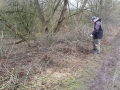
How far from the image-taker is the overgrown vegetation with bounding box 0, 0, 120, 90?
6164 mm

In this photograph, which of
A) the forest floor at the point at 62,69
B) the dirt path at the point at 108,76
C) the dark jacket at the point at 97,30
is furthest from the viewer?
the dark jacket at the point at 97,30

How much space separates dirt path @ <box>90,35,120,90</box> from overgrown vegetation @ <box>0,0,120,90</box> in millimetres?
454

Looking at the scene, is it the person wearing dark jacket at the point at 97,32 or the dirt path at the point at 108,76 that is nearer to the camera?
the dirt path at the point at 108,76

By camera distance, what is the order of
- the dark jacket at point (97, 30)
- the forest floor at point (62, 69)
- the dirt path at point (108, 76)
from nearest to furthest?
the forest floor at point (62, 69) < the dirt path at point (108, 76) < the dark jacket at point (97, 30)

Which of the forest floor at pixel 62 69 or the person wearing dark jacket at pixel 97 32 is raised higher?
the person wearing dark jacket at pixel 97 32

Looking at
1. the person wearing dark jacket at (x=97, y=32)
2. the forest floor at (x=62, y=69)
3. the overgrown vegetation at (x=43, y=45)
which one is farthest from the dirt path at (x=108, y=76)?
the person wearing dark jacket at (x=97, y=32)

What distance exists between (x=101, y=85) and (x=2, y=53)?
431cm

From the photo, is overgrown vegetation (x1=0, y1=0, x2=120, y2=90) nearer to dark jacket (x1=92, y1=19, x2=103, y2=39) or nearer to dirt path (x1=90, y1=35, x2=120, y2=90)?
dirt path (x1=90, y1=35, x2=120, y2=90)

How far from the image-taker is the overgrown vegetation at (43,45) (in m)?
6.16

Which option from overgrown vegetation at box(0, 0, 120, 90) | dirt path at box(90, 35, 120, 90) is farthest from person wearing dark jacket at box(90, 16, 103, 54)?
dirt path at box(90, 35, 120, 90)

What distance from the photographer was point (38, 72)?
6.78m

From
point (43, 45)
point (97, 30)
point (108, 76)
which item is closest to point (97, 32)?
point (97, 30)

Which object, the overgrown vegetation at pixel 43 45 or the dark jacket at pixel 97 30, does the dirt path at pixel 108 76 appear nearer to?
the overgrown vegetation at pixel 43 45

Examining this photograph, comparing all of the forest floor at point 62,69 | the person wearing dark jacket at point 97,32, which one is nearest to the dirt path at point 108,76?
the forest floor at point 62,69
